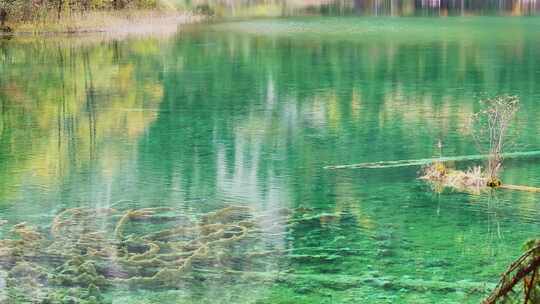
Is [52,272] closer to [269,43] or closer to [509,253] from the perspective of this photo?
[509,253]

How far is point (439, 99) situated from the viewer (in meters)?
15.2

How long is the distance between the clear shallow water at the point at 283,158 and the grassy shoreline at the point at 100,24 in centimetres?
655

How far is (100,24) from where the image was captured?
30.7m

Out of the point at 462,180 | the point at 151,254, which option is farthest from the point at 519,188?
the point at 151,254

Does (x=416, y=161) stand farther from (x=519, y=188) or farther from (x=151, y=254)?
(x=151, y=254)

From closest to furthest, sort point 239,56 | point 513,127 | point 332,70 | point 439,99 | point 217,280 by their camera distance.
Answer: point 217,280 < point 513,127 < point 439,99 < point 332,70 < point 239,56

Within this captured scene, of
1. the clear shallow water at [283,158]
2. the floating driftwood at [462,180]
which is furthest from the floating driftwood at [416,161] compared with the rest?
the floating driftwood at [462,180]

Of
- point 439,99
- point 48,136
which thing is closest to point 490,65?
point 439,99

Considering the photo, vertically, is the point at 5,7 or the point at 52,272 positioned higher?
the point at 5,7

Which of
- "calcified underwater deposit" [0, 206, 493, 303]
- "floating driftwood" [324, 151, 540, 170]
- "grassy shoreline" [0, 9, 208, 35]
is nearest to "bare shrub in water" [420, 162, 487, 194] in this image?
"floating driftwood" [324, 151, 540, 170]

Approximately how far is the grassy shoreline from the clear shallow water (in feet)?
21.5

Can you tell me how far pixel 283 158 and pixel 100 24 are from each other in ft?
69.0

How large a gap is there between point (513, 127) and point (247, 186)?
4246 millimetres

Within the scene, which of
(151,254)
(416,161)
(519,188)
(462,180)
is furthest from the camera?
(416,161)
